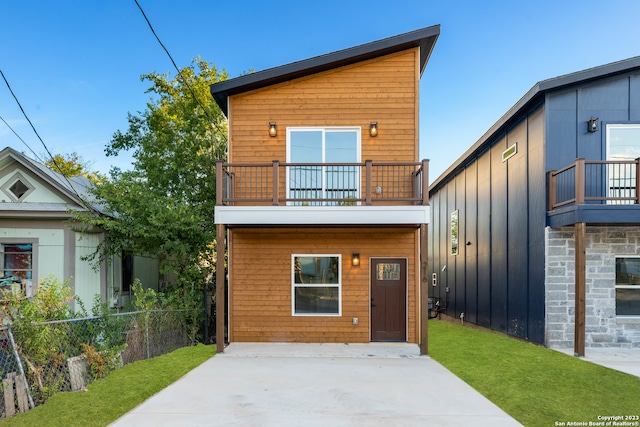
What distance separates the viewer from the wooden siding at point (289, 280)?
9.54 m

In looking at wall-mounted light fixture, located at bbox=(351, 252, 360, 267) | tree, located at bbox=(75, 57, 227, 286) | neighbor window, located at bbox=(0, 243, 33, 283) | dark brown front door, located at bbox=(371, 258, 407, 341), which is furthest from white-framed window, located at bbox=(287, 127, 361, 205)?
neighbor window, located at bbox=(0, 243, 33, 283)

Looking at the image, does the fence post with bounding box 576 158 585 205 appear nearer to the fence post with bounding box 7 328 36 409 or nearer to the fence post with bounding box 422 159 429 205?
the fence post with bounding box 422 159 429 205

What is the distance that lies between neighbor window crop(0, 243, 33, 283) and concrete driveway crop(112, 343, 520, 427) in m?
5.55

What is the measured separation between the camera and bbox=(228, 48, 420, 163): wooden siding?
9.59m

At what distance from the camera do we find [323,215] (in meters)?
8.47

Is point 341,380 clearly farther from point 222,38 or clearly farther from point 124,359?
point 222,38

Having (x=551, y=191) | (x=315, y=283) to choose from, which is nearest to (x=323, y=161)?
(x=315, y=283)

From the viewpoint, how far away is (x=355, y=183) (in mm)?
9492

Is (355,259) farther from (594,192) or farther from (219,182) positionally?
(594,192)

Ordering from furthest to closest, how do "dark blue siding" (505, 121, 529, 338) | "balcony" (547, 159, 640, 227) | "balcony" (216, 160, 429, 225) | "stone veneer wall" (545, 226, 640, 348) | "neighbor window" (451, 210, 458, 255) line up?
"neighbor window" (451, 210, 458, 255) < "dark blue siding" (505, 121, 529, 338) < "balcony" (216, 160, 429, 225) < "stone veneer wall" (545, 226, 640, 348) < "balcony" (547, 159, 640, 227)

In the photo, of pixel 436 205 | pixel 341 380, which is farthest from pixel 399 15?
pixel 341 380

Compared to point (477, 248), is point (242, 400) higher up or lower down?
lower down

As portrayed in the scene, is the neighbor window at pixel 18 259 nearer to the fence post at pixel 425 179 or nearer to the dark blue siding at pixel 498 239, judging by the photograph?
the fence post at pixel 425 179

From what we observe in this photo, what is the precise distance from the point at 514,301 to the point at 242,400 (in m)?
8.05
